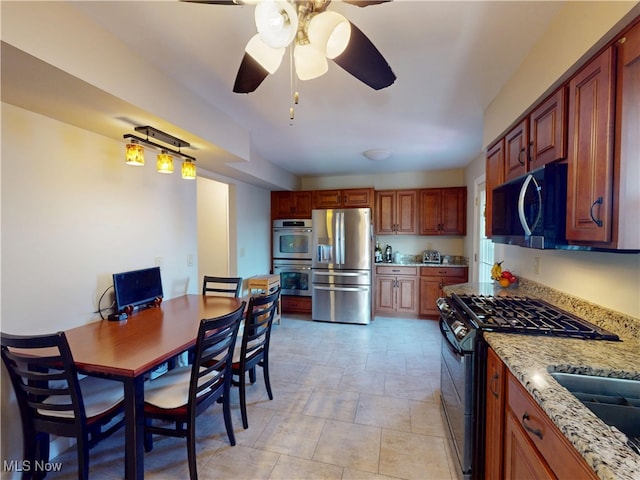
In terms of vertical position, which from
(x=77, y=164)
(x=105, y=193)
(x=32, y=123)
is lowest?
(x=105, y=193)

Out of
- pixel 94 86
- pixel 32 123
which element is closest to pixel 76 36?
pixel 94 86

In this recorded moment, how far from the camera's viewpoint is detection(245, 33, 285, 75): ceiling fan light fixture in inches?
45.2

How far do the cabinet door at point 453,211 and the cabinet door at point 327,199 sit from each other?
1689 mm

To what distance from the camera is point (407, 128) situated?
2.83 metres

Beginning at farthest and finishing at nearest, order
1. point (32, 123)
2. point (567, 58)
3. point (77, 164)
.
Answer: point (77, 164) < point (32, 123) < point (567, 58)

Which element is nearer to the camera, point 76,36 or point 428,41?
point 76,36

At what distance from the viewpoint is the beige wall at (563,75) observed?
1109mm

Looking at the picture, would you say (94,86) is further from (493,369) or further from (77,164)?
(493,369)

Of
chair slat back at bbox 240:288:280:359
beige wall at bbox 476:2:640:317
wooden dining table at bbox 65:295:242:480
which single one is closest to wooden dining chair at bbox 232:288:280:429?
chair slat back at bbox 240:288:280:359

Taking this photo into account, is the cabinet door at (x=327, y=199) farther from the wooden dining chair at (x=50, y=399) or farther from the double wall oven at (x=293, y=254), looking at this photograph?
A: the wooden dining chair at (x=50, y=399)

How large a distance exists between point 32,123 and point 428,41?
2.30 meters

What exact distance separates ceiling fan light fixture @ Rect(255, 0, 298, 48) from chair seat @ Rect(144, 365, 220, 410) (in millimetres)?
1783

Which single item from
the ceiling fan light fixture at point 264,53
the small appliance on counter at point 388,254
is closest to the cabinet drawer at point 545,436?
the ceiling fan light fixture at point 264,53

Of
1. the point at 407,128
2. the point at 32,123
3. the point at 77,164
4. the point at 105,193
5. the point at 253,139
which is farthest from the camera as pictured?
the point at 253,139
